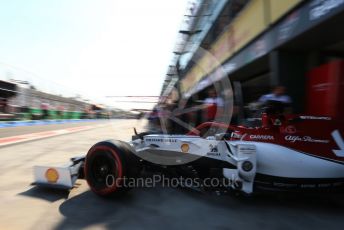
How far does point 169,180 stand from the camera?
5184mm

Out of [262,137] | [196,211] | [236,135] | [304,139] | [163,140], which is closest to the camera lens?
→ [196,211]

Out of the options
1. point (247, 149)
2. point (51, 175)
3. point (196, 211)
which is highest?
point (247, 149)

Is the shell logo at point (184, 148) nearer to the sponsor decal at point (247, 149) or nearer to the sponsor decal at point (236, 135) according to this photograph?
the sponsor decal at point (236, 135)

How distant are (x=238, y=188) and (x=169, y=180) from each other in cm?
119

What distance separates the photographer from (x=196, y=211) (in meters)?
4.09

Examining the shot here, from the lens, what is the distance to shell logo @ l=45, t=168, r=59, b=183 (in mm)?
4797

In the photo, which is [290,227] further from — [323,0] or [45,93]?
[45,93]

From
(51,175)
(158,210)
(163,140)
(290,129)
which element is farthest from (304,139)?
(51,175)

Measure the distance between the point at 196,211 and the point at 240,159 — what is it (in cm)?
75

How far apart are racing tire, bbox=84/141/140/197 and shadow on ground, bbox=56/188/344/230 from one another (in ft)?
0.46

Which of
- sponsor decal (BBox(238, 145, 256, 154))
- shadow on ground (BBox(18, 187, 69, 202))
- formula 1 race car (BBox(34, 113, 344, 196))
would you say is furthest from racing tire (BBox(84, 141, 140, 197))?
sponsor decal (BBox(238, 145, 256, 154))

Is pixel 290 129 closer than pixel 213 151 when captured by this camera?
Yes

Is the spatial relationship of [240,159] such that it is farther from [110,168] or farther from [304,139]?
[110,168]

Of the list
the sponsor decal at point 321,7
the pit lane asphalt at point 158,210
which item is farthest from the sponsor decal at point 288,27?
the pit lane asphalt at point 158,210
